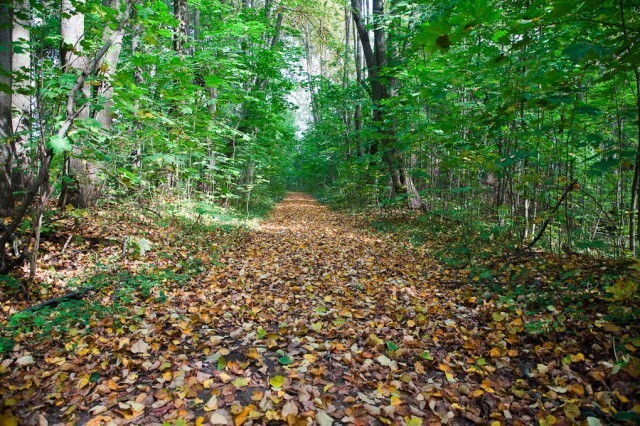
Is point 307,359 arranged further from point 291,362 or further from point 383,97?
point 383,97

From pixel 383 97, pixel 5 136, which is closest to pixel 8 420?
pixel 5 136

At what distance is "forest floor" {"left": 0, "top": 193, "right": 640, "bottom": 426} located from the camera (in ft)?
7.47

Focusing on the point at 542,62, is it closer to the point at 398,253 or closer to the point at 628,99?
the point at 628,99

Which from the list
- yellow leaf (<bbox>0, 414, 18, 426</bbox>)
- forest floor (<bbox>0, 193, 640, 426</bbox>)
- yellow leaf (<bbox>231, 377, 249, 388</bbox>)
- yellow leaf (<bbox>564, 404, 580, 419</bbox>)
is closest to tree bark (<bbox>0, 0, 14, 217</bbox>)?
forest floor (<bbox>0, 193, 640, 426</bbox>)

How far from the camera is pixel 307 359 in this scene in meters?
2.91

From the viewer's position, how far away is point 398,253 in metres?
6.58

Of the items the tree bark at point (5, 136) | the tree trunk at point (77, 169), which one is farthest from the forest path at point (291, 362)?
the tree trunk at point (77, 169)

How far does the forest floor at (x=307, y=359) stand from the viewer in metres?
2.28

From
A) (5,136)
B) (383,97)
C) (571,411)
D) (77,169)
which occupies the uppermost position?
(383,97)

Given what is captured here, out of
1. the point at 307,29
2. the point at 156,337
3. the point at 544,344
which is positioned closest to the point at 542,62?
the point at 544,344

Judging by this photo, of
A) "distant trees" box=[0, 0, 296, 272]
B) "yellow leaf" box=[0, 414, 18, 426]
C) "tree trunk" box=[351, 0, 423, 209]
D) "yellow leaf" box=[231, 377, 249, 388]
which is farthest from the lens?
"tree trunk" box=[351, 0, 423, 209]

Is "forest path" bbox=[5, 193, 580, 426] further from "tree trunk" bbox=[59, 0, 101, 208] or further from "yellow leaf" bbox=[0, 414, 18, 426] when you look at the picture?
"tree trunk" bbox=[59, 0, 101, 208]

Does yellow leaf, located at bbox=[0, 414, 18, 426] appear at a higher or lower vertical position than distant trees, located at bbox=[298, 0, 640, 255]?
lower

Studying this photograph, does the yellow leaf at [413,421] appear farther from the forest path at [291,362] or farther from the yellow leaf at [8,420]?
the yellow leaf at [8,420]
